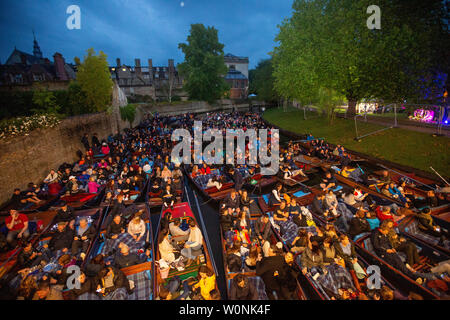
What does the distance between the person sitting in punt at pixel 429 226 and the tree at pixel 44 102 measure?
22.9 meters

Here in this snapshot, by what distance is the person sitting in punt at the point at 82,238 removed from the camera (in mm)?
5887

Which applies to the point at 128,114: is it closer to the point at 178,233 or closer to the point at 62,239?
the point at 62,239

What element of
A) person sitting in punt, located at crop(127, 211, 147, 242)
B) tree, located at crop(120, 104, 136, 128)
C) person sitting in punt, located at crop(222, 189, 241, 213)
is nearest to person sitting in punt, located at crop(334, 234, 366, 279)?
person sitting in punt, located at crop(222, 189, 241, 213)

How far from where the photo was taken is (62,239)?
6.06 metres

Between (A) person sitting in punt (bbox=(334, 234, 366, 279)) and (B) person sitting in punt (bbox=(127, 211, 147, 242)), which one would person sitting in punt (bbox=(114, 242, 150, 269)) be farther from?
(A) person sitting in punt (bbox=(334, 234, 366, 279))

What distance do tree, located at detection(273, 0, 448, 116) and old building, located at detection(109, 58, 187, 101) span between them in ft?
108

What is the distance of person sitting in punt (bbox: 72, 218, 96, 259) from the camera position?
19.3 feet

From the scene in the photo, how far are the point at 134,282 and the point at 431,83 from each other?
2439 centimetres

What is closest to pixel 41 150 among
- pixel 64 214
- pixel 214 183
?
pixel 64 214

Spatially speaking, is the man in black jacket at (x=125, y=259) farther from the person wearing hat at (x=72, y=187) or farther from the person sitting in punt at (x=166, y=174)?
the person wearing hat at (x=72, y=187)

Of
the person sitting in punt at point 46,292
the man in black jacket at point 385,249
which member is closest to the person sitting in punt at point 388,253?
the man in black jacket at point 385,249
